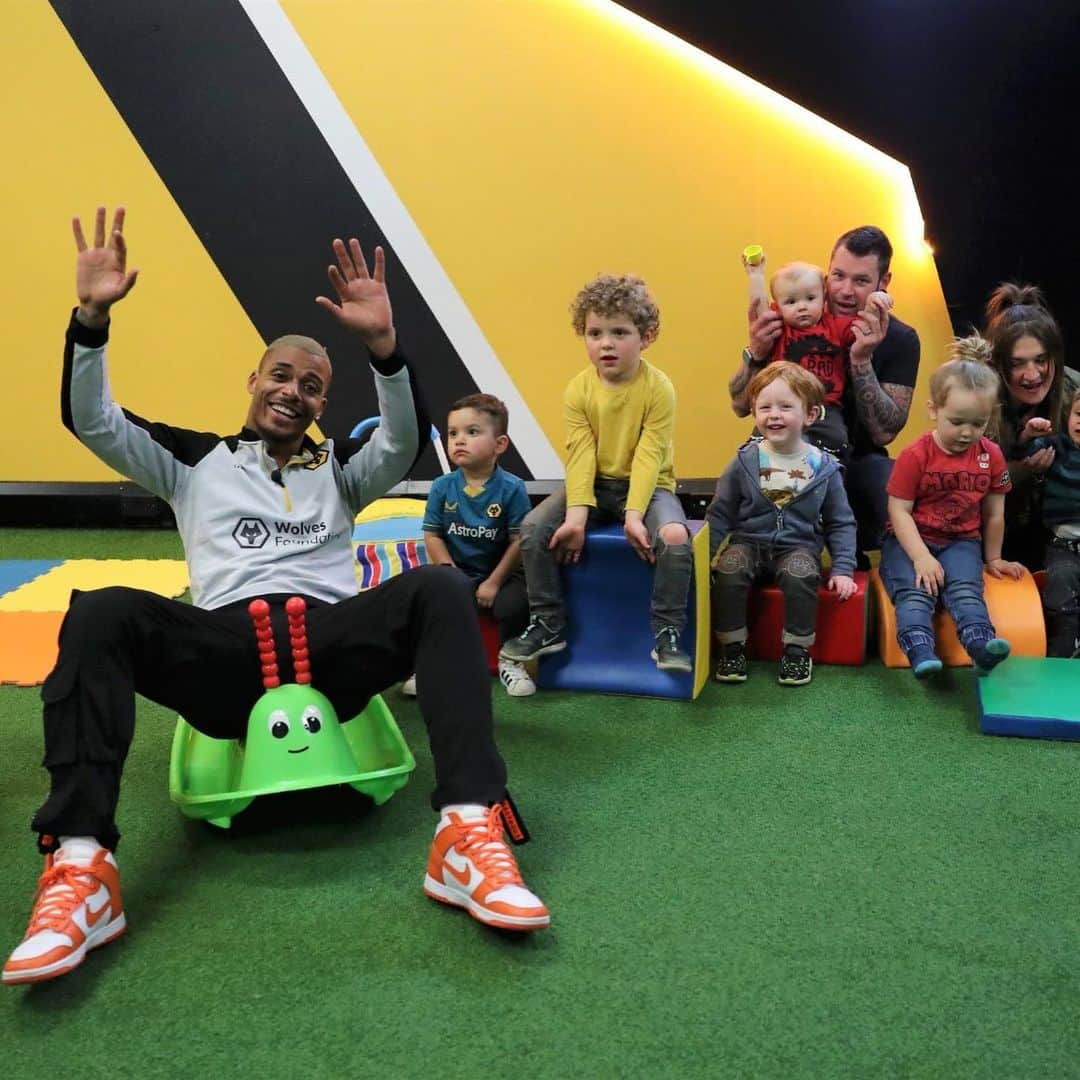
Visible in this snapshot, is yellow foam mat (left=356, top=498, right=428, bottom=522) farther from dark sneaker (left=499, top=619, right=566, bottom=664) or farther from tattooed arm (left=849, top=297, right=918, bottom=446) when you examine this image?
tattooed arm (left=849, top=297, right=918, bottom=446)

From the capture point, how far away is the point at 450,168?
4301mm

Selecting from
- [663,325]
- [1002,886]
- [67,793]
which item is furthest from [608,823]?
[663,325]

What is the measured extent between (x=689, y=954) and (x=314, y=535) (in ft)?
3.40

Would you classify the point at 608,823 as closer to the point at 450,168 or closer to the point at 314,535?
the point at 314,535

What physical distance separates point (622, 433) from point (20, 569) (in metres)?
2.46

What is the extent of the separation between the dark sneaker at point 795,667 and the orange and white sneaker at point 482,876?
3.86 feet

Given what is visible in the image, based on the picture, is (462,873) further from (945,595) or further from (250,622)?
(945,595)

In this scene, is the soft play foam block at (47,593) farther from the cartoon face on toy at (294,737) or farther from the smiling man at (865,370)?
the smiling man at (865,370)

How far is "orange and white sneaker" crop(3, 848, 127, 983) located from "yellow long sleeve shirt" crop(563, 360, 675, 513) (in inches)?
58.8

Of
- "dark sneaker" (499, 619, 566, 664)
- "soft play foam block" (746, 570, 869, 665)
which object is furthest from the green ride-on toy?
"soft play foam block" (746, 570, 869, 665)

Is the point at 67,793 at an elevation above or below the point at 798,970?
above

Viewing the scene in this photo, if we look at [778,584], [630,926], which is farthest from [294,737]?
[778,584]

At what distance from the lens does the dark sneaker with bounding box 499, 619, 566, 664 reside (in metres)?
2.69

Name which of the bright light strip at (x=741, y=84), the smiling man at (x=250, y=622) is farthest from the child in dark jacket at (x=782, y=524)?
the bright light strip at (x=741, y=84)
